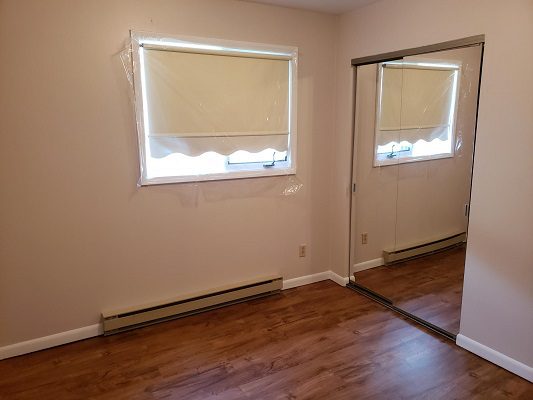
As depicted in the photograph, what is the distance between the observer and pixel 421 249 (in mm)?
3072

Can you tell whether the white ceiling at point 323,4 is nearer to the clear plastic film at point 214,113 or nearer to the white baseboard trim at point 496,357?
the clear plastic film at point 214,113

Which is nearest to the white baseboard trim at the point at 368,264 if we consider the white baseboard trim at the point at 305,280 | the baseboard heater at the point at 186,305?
the white baseboard trim at the point at 305,280

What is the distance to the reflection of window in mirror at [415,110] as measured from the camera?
262 centimetres

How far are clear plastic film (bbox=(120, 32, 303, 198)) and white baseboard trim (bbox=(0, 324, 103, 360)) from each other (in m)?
1.14

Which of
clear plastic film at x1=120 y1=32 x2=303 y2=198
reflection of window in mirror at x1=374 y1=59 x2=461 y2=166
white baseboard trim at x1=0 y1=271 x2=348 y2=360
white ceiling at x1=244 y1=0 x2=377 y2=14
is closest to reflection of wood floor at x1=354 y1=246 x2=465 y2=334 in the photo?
reflection of window in mirror at x1=374 y1=59 x2=461 y2=166

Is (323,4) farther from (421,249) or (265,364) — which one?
(265,364)

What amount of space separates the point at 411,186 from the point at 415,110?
24.0 inches

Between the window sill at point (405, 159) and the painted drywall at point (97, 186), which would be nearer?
the painted drywall at point (97, 186)

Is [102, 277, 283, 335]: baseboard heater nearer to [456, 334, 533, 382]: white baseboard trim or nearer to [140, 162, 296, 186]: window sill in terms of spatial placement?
[140, 162, 296, 186]: window sill

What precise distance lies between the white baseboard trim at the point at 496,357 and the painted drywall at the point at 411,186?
2.43 feet

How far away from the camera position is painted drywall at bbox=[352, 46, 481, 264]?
2.45 meters

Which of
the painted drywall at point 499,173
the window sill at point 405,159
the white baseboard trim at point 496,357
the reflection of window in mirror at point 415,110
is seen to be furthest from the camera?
the window sill at point 405,159

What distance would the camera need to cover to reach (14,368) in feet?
7.80

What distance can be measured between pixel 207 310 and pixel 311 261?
3.66ft
